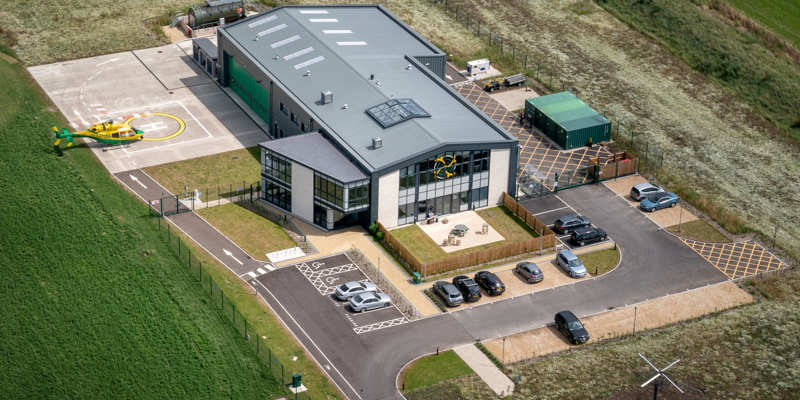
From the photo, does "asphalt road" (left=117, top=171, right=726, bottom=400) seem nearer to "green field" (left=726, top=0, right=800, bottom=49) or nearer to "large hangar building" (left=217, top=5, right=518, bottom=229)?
"large hangar building" (left=217, top=5, right=518, bottom=229)

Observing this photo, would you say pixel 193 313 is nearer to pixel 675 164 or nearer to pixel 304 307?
pixel 304 307

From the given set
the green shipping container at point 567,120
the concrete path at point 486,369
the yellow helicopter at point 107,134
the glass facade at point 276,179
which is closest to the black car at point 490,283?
the concrete path at point 486,369

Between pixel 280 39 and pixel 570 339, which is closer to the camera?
pixel 570 339

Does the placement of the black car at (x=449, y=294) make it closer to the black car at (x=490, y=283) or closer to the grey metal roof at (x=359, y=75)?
the black car at (x=490, y=283)

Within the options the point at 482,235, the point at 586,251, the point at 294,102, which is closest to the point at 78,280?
the point at 294,102

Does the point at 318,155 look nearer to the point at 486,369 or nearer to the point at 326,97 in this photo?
the point at 326,97
